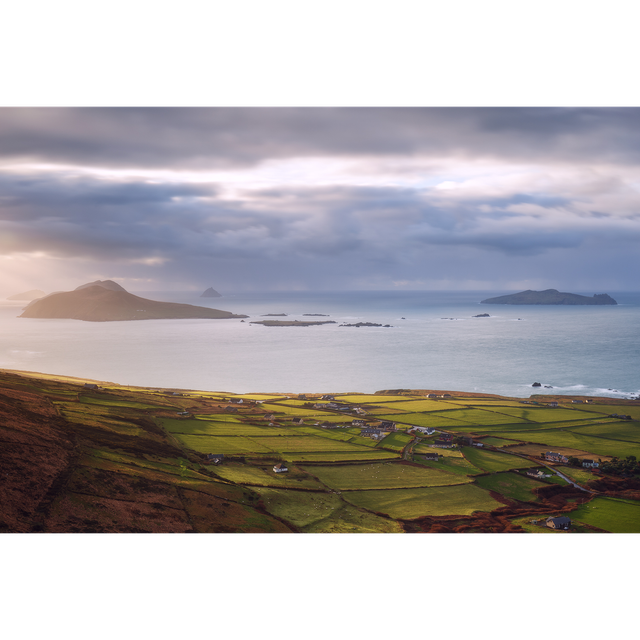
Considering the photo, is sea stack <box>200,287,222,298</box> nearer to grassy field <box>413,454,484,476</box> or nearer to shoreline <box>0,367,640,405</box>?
shoreline <box>0,367,640,405</box>

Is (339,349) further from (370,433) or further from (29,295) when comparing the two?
(29,295)

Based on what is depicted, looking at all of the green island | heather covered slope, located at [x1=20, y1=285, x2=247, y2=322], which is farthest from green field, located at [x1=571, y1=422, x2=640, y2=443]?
heather covered slope, located at [x1=20, y1=285, x2=247, y2=322]

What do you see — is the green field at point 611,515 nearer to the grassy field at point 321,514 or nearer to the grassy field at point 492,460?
the grassy field at point 492,460

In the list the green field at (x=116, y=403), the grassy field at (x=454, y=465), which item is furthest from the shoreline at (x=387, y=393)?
the grassy field at (x=454, y=465)

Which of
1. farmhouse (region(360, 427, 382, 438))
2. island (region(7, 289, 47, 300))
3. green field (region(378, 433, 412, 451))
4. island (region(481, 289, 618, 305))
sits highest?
island (region(481, 289, 618, 305))

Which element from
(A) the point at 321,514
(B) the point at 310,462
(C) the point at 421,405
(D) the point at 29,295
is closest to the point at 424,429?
(C) the point at 421,405

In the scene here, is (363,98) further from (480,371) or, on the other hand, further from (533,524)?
(533,524)

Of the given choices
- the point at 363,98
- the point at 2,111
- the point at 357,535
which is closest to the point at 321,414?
the point at 357,535
